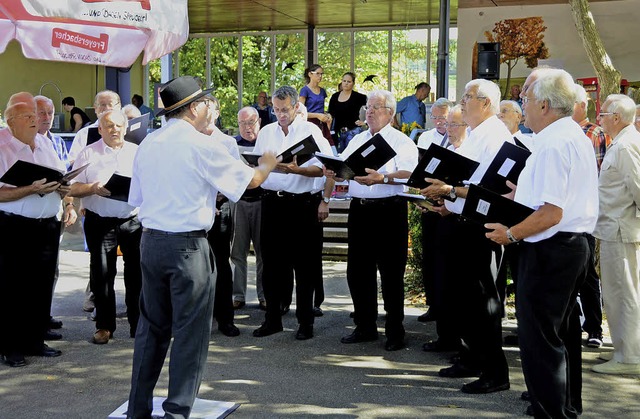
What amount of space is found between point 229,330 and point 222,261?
2.10 feet

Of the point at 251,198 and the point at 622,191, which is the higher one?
the point at 622,191

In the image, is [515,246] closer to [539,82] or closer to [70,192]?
[539,82]

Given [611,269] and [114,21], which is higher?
[114,21]

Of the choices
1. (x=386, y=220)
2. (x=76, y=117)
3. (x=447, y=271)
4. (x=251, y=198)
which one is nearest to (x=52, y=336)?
(x=251, y=198)

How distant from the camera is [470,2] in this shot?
17.8m

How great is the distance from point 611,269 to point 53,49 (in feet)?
16.2

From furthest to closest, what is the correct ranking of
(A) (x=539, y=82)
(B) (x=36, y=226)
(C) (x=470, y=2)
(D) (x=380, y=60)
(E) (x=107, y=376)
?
(D) (x=380, y=60)
(C) (x=470, y=2)
(B) (x=36, y=226)
(E) (x=107, y=376)
(A) (x=539, y=82)

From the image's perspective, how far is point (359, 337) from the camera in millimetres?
7441

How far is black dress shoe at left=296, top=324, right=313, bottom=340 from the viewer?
7.56 m

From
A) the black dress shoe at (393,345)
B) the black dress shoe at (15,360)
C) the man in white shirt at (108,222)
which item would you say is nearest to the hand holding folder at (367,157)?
the black dress shoe at (393,345)

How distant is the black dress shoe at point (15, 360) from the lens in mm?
6607

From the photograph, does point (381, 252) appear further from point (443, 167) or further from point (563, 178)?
point (563, 178)

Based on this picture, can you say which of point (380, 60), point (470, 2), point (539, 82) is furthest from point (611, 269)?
point (380, 60)

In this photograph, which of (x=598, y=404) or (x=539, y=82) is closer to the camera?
(x=539, y=82)
